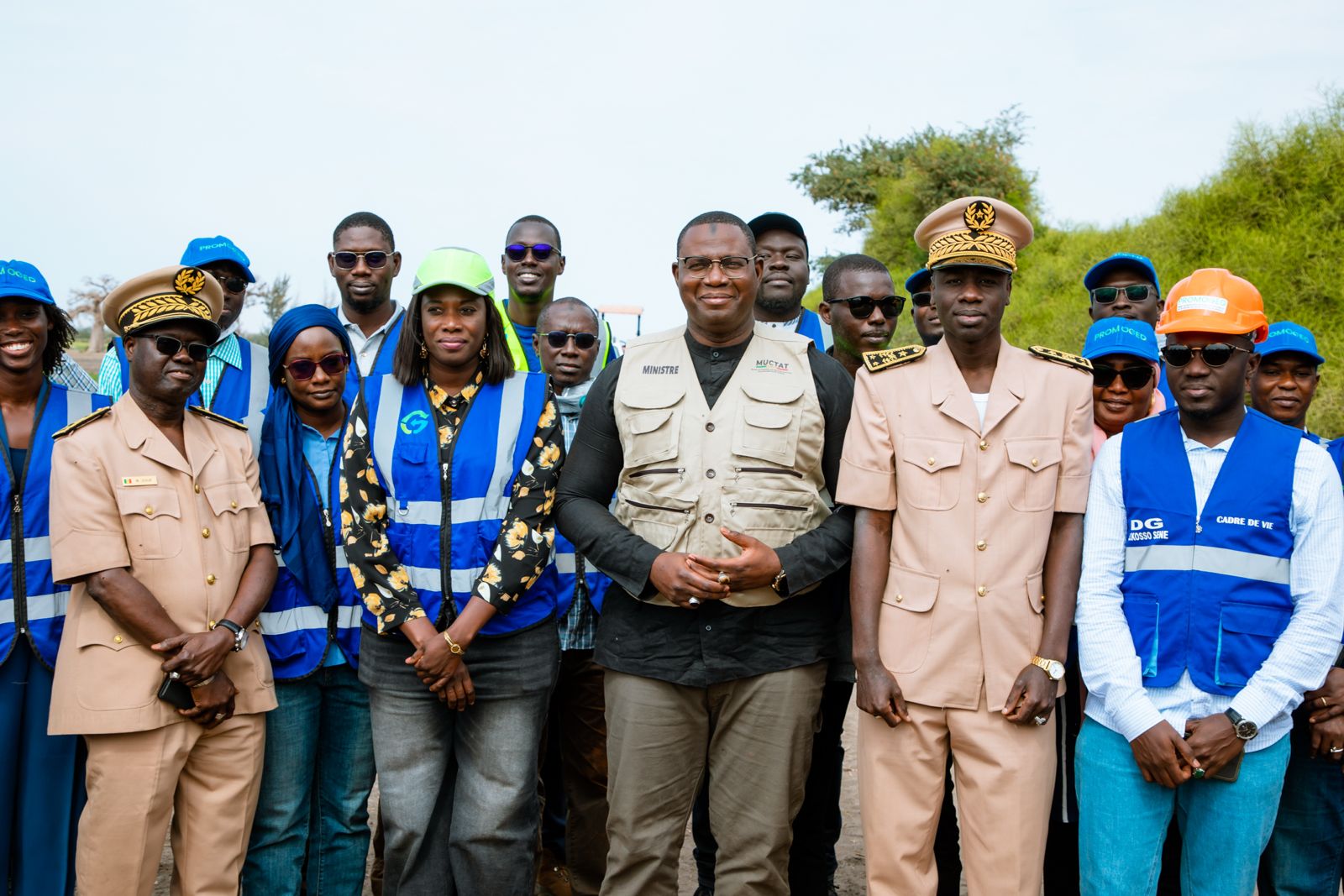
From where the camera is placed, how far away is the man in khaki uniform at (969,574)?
11.1ft

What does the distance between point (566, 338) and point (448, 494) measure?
136 centimetres

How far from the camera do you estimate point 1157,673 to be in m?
3.28

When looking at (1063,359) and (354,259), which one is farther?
(354,259)

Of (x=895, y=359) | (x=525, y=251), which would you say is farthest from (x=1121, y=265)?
(x=525, y=251)

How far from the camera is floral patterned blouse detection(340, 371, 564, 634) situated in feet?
12.2

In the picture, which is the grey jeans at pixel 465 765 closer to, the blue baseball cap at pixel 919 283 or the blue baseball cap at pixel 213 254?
the blue baseball cap at pixel 213 254

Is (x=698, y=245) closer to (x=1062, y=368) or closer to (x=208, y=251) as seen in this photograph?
(x=1062, y=368)

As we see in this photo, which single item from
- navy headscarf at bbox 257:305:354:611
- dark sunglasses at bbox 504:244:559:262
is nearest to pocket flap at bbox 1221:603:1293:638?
navy headscarf at bbox 257:305:354:611

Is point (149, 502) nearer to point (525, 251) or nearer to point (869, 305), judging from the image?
point (525, 251)

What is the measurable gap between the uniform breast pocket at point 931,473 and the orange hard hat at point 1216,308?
0.77m

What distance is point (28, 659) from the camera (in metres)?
3.78

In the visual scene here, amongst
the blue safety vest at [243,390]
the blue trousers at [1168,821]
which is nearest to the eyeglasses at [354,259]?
the blue safety vest at [243,390]

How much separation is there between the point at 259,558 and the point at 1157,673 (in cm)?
302

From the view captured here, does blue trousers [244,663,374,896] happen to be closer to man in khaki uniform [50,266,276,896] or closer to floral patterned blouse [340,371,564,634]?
man in khaki uniform [50,266,276,896]
